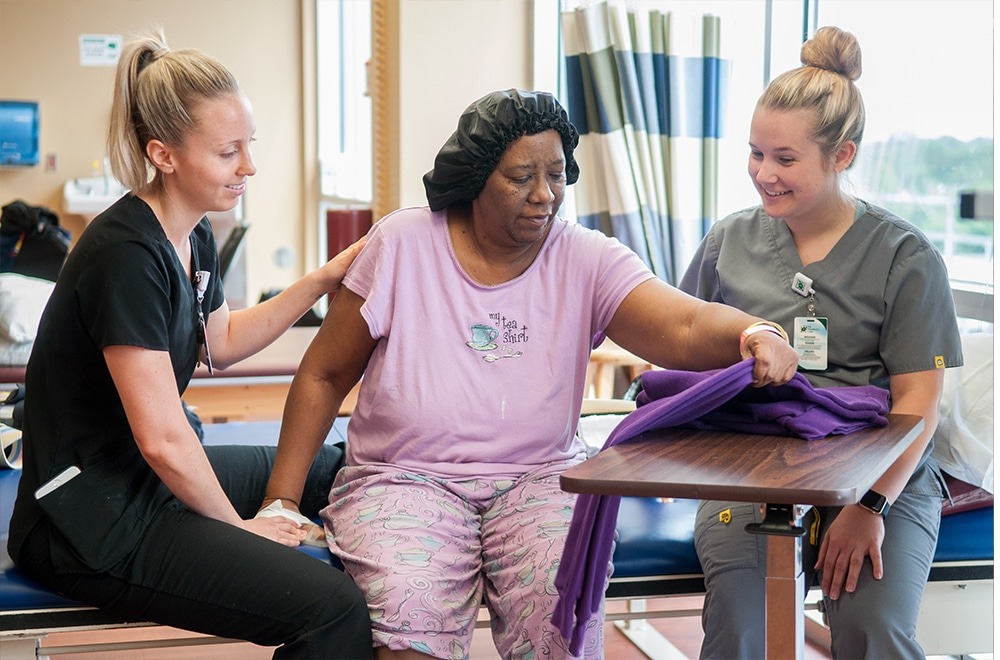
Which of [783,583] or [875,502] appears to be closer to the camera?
[783,583]

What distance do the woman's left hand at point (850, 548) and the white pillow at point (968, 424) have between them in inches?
15.4

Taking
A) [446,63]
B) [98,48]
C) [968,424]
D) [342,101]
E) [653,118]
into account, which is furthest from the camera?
[342,101]

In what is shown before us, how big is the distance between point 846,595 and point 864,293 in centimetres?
54

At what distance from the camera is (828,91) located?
1983 mm

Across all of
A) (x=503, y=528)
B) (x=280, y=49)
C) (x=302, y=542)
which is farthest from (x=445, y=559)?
(x=280, y=49)

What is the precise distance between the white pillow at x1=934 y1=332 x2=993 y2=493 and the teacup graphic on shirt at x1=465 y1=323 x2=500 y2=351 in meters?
0.90

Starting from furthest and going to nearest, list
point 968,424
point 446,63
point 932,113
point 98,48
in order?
point 98,48, point 446,63, point 932,113, point 968,424

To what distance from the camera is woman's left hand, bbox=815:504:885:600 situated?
5.85 ft

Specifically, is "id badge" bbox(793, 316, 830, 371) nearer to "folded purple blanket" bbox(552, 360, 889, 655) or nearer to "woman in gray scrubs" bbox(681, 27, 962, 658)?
"woman in gray scrubs" bbox(681, 27, 962, 658)

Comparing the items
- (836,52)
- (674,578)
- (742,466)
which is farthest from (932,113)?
(742,466)

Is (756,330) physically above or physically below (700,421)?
above

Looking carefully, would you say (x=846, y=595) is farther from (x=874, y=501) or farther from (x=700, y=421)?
(x=700, y=421)

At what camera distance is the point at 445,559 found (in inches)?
69.8

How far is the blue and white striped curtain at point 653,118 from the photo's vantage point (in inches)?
148
